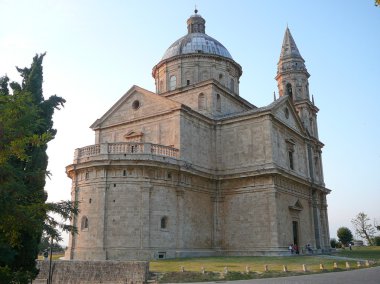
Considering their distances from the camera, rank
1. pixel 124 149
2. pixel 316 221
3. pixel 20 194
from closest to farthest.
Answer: pixel 20 194 → pixel 124 149 → pixel 316 221

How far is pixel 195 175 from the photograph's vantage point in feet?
89.5

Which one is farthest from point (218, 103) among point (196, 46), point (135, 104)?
Answer: point (196, 46)

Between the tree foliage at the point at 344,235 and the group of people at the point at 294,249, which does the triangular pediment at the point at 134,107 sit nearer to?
the group of people at the point at 294,249

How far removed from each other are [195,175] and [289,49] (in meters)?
21.3

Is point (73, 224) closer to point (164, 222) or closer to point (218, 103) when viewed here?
point (164, 222)

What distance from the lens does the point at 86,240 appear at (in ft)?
79.4

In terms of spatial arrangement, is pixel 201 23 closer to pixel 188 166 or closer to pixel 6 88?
pixel 188 166

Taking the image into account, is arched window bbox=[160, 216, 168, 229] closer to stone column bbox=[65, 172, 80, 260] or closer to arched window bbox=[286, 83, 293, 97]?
stone column bbox=[65, 172, 80, 260]

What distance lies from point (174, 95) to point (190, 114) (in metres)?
5.71

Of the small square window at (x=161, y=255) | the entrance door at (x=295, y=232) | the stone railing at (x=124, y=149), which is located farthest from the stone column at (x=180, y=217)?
the entrance door at (x=295, y=232)

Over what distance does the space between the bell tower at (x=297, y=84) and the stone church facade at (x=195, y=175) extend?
4806 mm

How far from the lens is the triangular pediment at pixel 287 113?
3052 cm

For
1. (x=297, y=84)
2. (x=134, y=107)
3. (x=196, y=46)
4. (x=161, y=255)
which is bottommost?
(x=161, y=255)

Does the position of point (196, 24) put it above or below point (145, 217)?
above
